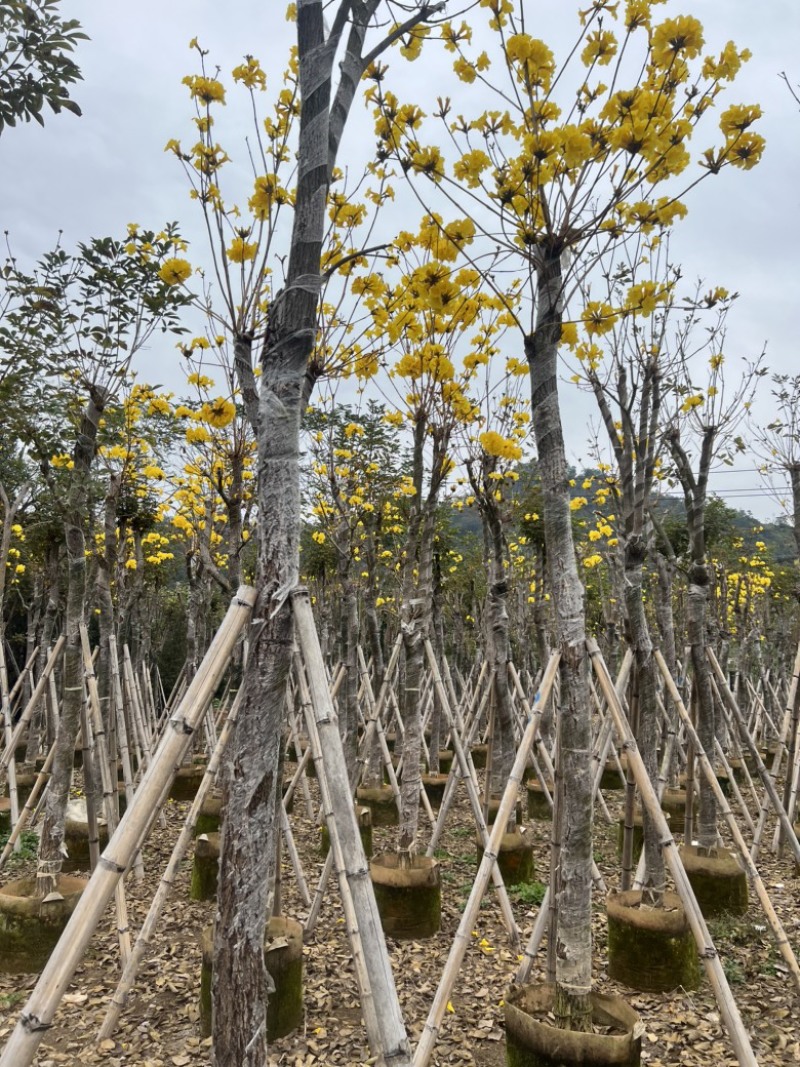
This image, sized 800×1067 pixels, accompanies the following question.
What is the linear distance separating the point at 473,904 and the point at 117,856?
6.89 ft

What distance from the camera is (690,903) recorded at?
3.51m

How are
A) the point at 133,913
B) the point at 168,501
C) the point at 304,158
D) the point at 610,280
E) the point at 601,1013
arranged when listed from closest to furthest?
1. the point at 304,158
2. the point at 601,1013
3. the point at 133,913
4. the point at 610,280
5. the point at 168,501

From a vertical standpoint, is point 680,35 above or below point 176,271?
above

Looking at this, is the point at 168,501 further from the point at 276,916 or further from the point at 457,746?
the point at 276,916

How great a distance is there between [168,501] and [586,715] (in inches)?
307

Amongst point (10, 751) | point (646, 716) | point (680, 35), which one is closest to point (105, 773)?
point (10, 751)

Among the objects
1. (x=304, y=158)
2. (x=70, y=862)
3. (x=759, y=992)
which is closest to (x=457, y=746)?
(x=759, y=992)

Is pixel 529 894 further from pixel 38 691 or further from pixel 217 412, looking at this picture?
pixel 217 412

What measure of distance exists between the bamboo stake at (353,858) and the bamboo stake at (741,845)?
3.33m

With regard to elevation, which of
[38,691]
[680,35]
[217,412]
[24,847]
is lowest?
[24,847]

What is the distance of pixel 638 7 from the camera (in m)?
3.62

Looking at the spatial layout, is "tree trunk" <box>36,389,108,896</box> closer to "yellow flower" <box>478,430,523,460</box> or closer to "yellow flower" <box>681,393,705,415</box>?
"yellow flower" <box>478,430,523,460</box>

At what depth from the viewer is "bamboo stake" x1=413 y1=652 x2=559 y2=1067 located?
3.40m

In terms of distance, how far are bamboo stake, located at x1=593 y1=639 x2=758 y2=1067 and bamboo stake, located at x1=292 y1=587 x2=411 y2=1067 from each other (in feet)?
5.62
